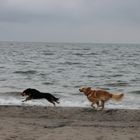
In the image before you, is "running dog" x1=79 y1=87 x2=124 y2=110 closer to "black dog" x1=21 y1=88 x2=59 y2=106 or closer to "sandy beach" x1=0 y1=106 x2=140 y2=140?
"sandy beach" x1=0 y1=106 x2=140 y2=140

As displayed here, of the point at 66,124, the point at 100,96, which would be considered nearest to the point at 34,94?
the point at 100,96

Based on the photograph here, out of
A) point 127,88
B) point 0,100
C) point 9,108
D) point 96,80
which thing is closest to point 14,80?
point 96,80

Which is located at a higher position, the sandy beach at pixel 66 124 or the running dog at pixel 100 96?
the running dog at pixel 100 96

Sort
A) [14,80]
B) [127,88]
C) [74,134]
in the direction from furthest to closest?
1. [14,80]
2. [127,88]
3. [74,134]

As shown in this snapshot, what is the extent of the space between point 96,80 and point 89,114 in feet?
43.3

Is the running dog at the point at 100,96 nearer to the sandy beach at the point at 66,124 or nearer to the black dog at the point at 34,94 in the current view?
the sandy beach at the point at 66,124

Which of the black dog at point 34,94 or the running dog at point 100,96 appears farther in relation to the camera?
the black dog at point 34,94

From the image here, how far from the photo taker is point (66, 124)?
11.0 meters

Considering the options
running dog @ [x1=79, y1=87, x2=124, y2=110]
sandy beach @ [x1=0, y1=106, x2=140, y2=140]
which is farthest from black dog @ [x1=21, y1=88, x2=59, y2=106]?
running dog @ [x1=79, y1=87, x2=124, y2=110]

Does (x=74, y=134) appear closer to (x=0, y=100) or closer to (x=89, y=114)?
(x=89, y=114)

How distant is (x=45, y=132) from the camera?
9734mm

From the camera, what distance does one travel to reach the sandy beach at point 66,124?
940 cm

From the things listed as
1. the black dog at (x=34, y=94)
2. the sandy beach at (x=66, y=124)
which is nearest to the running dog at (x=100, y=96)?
the sandy beach at (x=66, y=124)

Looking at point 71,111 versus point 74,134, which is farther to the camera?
point 71,111
